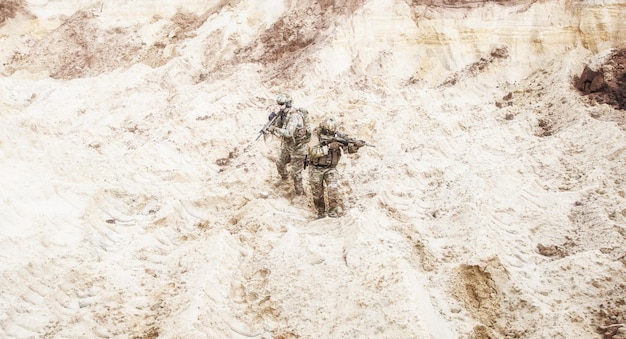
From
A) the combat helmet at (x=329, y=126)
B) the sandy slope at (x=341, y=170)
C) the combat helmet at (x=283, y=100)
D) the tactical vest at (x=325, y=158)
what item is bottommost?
the sandy slope at (x=341, y=170)

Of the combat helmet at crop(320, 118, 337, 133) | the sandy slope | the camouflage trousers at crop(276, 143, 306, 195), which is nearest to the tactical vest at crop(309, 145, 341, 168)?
the combat helmet at crop(320, 118, 337, 133)

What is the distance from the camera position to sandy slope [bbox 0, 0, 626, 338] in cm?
521

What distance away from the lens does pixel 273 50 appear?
12.3m

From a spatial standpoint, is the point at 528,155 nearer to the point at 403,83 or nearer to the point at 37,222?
the point at 403,83

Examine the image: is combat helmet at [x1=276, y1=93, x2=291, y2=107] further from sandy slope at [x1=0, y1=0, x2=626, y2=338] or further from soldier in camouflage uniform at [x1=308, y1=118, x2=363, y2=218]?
sandy slope at [x1=0, y1=0, x2=626, y2=338]

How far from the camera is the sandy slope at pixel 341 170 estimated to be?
5215 millimetres

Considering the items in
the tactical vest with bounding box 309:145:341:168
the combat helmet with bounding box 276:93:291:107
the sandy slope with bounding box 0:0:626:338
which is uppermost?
the combat helmet with bounding box 276:93:291:107

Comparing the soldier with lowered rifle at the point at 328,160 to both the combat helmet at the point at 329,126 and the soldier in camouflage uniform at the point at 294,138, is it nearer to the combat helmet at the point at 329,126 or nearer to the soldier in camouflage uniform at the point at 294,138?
the combat helmet at the point at 329,126

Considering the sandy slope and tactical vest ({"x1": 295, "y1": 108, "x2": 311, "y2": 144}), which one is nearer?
the sandy slope

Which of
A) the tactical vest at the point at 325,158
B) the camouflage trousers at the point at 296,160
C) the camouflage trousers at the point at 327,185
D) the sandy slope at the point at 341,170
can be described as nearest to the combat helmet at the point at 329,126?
the tactical vest at the point at 325,158

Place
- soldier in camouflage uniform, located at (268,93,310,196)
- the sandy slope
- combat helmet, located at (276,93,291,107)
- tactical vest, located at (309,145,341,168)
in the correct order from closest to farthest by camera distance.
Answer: the sandy slope
tactical vest, located at (309,145,341,168)
soldier in camouflage uniform, located at (268,93,310,196)
combat helmet, located at (276,93,291,107)

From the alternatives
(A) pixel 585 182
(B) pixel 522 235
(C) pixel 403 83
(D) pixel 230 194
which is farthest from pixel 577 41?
(D) pixel 230 194

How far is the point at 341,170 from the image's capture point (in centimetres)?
837

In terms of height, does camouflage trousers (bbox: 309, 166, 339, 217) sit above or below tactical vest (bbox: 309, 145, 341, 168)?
below
